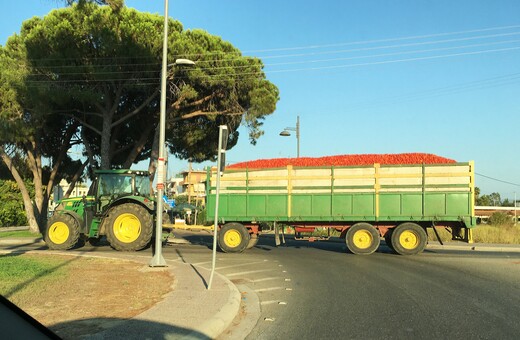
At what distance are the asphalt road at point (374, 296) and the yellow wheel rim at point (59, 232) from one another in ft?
10.4

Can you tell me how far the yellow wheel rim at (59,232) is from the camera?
16141mm

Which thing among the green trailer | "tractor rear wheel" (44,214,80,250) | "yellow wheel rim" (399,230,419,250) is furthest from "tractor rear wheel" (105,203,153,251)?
"yellow wheel rim" (399,230,419,250)

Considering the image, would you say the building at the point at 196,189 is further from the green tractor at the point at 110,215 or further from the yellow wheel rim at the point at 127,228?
the yellow wheel rim at the point at 127,228

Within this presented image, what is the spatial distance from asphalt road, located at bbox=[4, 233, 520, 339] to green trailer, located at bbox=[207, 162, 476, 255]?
3.59 ft

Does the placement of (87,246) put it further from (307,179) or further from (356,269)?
(356,269)

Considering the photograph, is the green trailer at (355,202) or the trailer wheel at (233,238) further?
the trailer wheel at (233,238)

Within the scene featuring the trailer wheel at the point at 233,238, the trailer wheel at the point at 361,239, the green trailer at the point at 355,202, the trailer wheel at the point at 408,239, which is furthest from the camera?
the trailer wheel at the point at 233,238

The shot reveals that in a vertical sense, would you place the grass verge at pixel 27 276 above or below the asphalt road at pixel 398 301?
above

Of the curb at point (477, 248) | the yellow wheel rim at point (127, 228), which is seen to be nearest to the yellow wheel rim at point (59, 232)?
the yellow wheel rim at point (127, 228)

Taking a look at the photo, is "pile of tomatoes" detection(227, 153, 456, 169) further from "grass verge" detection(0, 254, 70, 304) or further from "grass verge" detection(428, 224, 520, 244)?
"grass verge" detection(0, 254, 70, 304)

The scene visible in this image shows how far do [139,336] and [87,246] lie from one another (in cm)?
1401

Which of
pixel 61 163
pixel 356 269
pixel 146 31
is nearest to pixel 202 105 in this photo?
pixel 146 31

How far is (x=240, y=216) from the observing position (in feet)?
53.7

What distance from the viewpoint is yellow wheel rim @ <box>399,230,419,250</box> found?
15.6 m
